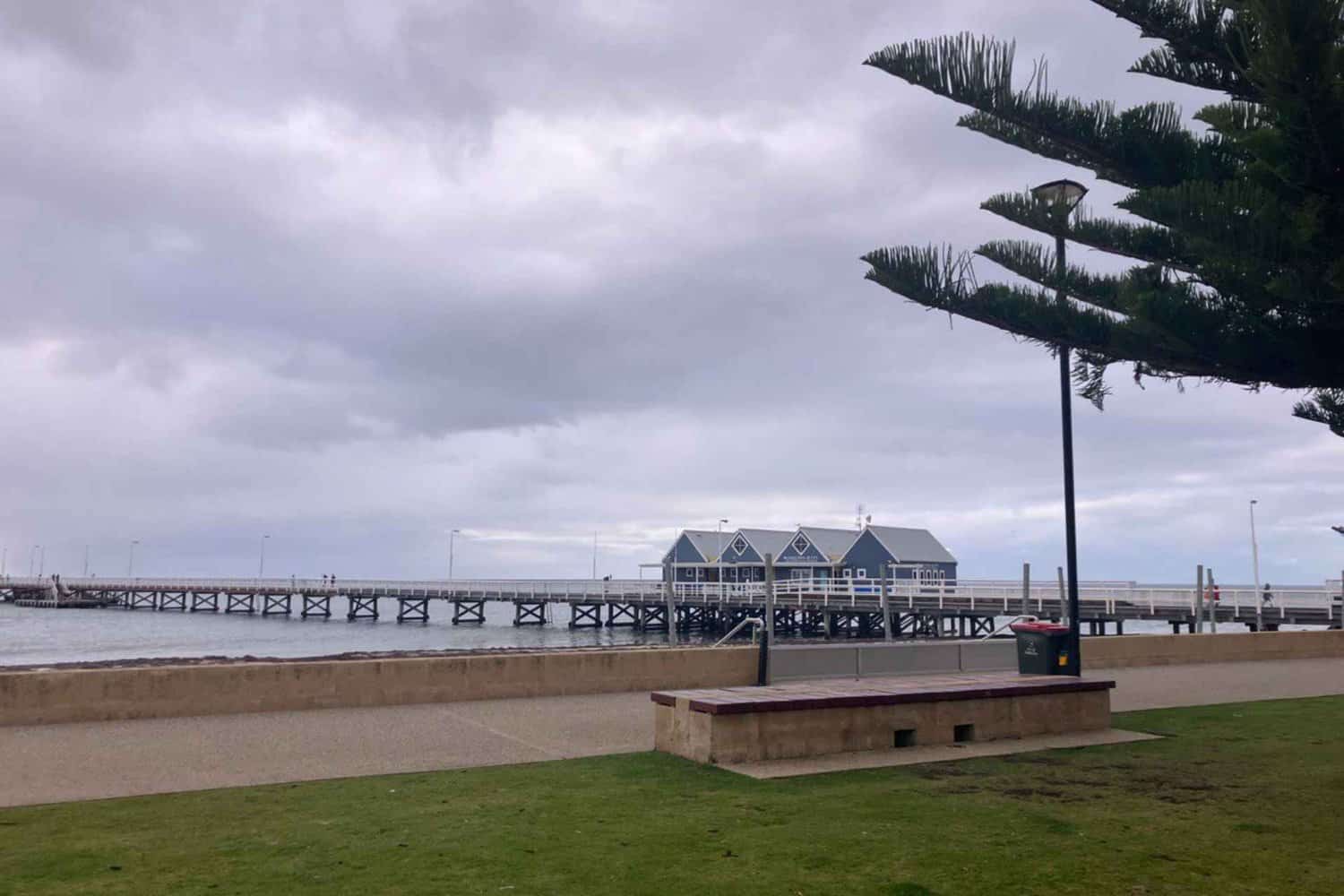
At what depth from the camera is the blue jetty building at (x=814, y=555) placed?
222 feet

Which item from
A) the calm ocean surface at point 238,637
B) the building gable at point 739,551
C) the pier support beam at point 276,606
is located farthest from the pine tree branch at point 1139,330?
the pier support beam at point 276,606

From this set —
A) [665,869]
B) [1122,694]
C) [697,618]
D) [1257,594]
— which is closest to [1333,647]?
[1122,694]

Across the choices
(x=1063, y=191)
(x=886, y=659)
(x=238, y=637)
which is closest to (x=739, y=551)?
(x=238, y=637)

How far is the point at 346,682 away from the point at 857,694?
6112 millimetres

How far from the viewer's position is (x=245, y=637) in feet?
227

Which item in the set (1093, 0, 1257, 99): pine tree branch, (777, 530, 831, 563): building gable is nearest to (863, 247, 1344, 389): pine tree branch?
(1093, 0, 1257, 99): pine tree branch

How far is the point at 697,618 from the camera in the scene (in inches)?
2817

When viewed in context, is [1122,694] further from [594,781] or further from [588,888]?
[588,888]

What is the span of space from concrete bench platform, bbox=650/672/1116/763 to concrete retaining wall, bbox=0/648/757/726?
4.03 meters

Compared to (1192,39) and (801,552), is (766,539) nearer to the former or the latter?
(801,552)

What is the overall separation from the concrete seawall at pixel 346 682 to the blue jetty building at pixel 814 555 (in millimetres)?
48833

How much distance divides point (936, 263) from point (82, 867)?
7.60 metres

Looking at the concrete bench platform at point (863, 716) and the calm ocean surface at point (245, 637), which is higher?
the concrete bench platform at point (863, 716)

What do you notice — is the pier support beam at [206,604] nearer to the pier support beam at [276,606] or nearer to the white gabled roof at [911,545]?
the pier support beam at [276,606]
